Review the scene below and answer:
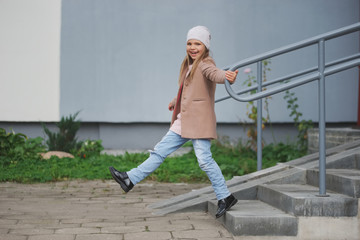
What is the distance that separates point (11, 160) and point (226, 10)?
13.5ft

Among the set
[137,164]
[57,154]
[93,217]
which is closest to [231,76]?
[93,217]

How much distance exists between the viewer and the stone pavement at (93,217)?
3.24 m

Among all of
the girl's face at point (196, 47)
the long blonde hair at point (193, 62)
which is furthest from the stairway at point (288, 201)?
the girl's face at point (196, 47)

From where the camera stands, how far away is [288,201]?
3322 millimetres

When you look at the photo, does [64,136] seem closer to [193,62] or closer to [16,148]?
[16,148]

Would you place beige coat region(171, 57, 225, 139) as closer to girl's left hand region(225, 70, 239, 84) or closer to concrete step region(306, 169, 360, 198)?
girl's left hand region(225, 70, 239, 84)

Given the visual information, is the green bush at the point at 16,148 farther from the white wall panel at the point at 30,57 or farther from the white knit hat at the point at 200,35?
the white knit hat at the point at 200,35

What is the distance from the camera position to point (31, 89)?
792cm

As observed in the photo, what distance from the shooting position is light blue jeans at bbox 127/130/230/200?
11.5 feet

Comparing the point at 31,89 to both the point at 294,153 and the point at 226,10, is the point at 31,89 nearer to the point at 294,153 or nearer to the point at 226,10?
the point at 226,10

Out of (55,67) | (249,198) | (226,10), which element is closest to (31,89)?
(55,67)

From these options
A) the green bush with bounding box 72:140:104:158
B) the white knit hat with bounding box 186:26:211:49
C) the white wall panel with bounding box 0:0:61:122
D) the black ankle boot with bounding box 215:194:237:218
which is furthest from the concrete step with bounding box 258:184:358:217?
the white wall panel with bounding box 0:0:61:122

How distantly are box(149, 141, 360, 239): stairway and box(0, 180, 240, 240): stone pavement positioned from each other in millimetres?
169

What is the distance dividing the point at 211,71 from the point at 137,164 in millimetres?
3535
